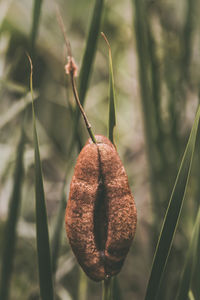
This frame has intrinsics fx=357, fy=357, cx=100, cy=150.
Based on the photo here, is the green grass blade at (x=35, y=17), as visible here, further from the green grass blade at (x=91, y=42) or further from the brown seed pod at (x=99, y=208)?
the brown seed pod at (x=99, y=208)

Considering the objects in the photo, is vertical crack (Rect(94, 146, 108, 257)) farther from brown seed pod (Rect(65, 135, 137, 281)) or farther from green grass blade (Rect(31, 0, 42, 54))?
green grass blade (Rect(31, 0, 42, 54))

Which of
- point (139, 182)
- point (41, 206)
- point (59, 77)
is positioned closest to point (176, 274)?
point (139, 182)

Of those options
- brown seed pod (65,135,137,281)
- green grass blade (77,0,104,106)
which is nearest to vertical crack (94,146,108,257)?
brown seed pod (65,135,137,281)

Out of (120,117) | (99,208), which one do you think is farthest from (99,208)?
(120,117)

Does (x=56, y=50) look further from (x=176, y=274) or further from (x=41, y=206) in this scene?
(x=41, y=206)

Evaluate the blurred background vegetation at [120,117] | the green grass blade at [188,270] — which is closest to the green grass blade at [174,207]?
the green grass blade at [188,270]

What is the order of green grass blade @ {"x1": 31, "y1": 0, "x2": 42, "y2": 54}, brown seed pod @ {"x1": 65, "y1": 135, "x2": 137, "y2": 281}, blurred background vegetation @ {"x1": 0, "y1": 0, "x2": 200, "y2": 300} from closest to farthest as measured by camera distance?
1. brown seed pod @ {"x1": 65, "y1": 135, "x2": 137, "y2": 281}
2. green grass blade @ {"x1": 31, "y1": 0, "x2": 42, "y2": 54}
3. blurred background vegetation @ {"x1": 0, "y1": 0, "x2": 200, "y2": 300}

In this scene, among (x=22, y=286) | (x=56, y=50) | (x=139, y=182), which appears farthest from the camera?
(x=56, y=50)
